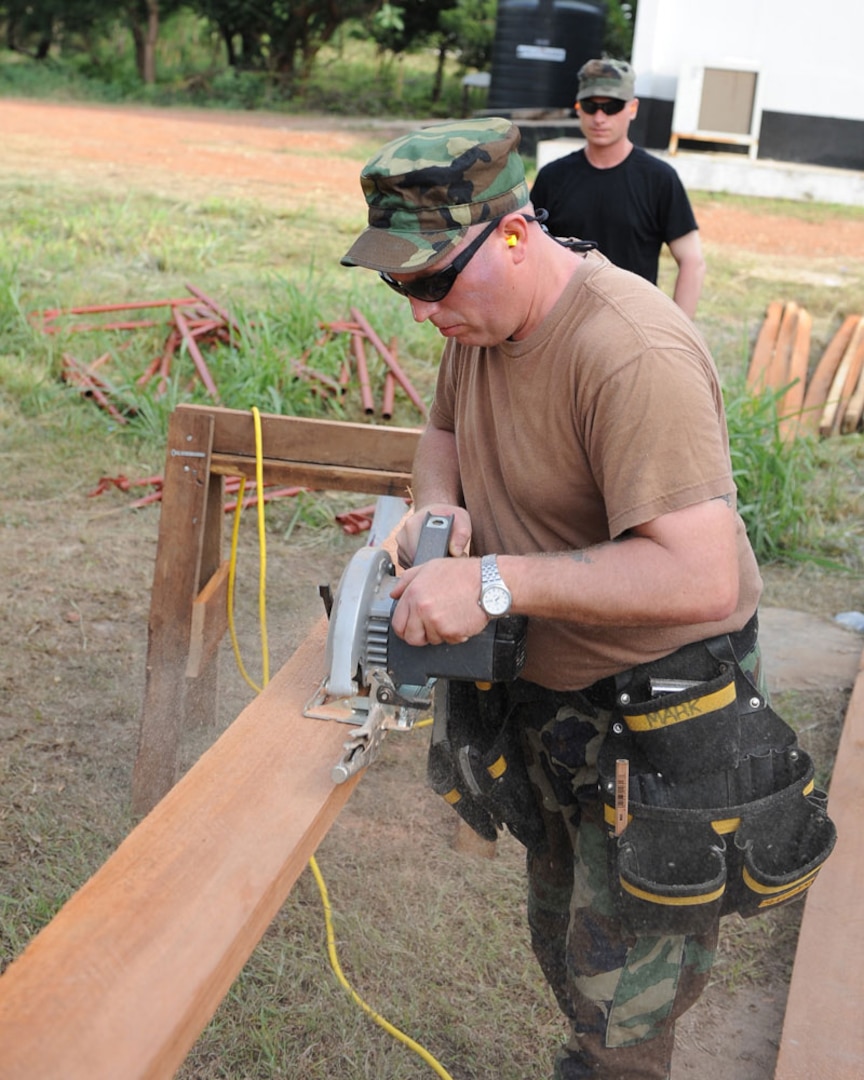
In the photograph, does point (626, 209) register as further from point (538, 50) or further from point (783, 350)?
point (538, 50)

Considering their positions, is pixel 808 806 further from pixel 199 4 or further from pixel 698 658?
pixel 199 4

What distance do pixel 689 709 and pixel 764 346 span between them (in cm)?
602

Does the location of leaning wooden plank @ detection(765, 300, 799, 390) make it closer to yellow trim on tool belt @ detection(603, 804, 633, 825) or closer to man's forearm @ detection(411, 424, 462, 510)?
man's forearm @ detection(411, 424, 462, 510)

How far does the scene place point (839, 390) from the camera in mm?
6699

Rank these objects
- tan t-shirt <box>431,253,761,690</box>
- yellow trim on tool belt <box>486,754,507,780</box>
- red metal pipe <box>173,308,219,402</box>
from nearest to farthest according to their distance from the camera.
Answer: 1. tan t-shirt <box>431,253,761,690</box>
2. yellow trim on tool belt <box>486,754,507,780</box>
3. red metal pipe <box>173,308,219,402</box>

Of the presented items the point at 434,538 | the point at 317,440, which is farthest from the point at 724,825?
the point at 317,440

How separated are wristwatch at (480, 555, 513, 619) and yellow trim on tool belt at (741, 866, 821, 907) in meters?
0.61

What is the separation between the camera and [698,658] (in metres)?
1.85

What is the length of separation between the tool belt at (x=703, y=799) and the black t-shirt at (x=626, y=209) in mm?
3056

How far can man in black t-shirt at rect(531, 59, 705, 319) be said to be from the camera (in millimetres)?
4590

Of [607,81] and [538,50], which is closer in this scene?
[607,81]

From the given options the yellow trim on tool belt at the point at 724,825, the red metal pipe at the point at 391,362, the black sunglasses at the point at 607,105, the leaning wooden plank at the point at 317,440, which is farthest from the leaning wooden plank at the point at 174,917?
the red metal pipe at the point at 391,362

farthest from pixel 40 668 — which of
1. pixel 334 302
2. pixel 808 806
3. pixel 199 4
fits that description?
pixel 199 4

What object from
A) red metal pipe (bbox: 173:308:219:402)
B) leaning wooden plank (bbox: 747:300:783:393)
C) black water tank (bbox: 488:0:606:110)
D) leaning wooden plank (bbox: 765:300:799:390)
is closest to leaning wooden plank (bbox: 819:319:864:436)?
leaning wooden plank (bbox: 765:300:799:390)
